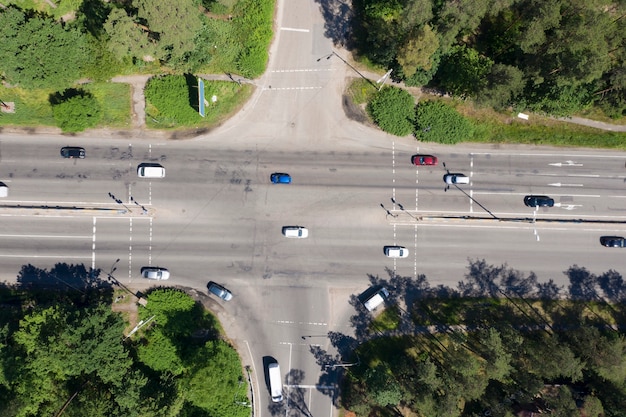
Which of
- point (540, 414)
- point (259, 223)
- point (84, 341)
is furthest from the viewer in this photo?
point (259, 223)

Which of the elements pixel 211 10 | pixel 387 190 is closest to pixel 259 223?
pixel 387 190

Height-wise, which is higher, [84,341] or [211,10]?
[211,10]

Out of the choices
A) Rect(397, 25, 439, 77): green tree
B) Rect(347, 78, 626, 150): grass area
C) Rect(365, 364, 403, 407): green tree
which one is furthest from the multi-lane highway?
Rect(397, 25, 439, 77): green tree

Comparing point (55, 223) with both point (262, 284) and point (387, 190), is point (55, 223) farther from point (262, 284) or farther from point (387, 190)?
point (387, 190)

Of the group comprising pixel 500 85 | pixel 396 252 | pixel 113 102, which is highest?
pixel 500 85

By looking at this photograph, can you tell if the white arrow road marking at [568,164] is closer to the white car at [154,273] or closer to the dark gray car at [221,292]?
the dark gray car at [221,292]

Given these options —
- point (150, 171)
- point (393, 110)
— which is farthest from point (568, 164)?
point (150, 171)

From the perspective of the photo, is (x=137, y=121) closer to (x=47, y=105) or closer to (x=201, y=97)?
(x=201, y=97)
